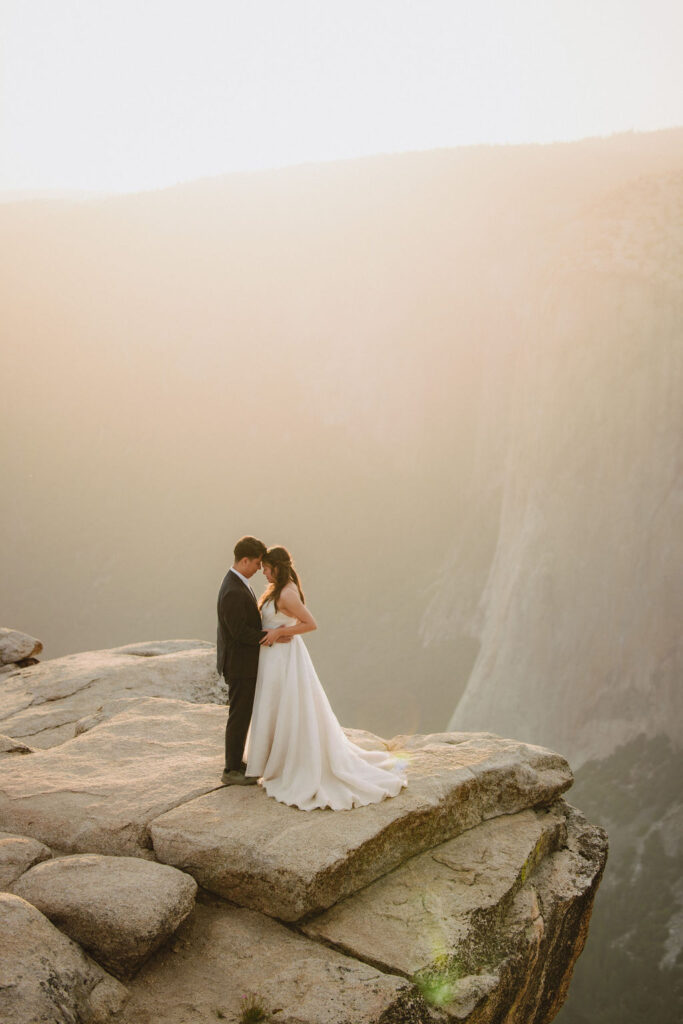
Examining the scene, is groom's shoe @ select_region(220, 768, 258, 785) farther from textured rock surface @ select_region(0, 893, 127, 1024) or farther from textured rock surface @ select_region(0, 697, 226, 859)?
textured rock surface @ select_region(0, 893, 127, 1024)

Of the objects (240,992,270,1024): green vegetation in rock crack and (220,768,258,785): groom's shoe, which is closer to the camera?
(240,992,270,1024): green vegetation in rock crack

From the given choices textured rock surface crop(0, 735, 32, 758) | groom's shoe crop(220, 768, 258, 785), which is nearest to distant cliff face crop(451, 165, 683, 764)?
groom's shoe crop(220, 768, 258, 785)

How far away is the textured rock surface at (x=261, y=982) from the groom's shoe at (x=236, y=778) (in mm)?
1182

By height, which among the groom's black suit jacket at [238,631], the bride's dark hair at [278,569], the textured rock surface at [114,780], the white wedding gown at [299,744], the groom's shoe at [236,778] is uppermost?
the bride's dark hair at [278,569]

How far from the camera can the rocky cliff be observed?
3.72m

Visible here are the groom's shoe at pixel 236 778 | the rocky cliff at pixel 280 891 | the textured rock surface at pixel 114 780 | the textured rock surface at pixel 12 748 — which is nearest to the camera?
the rocky cliff at pixel 280 891

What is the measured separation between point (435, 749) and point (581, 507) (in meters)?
12.5

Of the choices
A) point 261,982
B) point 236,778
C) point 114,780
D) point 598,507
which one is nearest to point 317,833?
point 261,982

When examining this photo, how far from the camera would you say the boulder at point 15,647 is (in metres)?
12.1

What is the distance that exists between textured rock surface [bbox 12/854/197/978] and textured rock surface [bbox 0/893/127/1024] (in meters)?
0.09

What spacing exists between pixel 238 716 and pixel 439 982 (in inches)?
91.3

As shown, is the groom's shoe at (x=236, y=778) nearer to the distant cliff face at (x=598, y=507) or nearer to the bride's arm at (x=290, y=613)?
the bride's arm at (x=290, y=613)

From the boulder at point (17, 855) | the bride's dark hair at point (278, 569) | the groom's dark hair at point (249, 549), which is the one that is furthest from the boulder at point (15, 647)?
the bride's dark hair at point (278, 569)

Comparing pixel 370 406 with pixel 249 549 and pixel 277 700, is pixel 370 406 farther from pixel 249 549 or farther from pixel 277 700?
pixel 277 700
